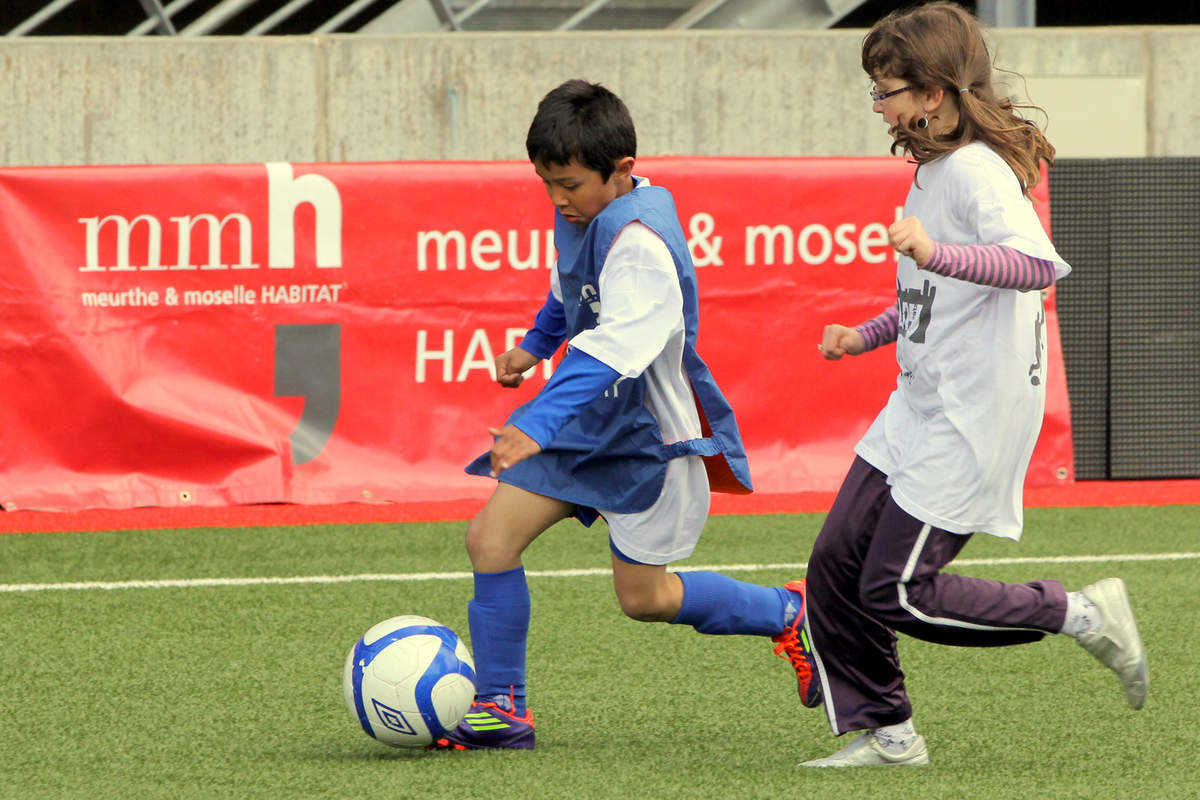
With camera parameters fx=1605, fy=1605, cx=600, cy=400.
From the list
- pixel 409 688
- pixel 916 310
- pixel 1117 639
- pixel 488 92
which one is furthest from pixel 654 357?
pixel 488 92

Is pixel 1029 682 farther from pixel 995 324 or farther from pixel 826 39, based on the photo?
pixel 826 39

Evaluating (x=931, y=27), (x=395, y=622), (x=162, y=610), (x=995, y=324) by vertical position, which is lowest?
(x=162, y=610)

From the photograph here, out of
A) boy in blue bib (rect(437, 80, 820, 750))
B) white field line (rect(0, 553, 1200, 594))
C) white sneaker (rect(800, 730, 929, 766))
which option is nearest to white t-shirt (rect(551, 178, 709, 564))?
boy in blue bib (rect(437, 80, 820, 750))

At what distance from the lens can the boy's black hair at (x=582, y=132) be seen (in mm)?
3490

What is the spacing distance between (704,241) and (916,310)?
4.62 metres

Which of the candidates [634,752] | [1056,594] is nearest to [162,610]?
[634,752]

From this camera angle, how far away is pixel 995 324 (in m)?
3.19

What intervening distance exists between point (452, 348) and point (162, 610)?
264 centimetres

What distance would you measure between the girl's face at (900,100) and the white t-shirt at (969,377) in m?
0.11

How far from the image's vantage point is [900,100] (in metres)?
3.22

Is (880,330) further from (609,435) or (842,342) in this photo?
(609,435)

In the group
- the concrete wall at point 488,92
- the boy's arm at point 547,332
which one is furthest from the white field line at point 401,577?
the concrete wall at point 488,92

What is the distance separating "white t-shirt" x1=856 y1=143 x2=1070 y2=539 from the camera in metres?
3.18

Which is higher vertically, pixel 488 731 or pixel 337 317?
pixel 337 317
